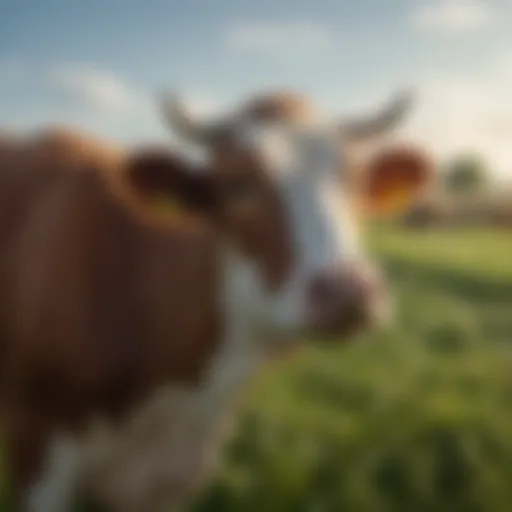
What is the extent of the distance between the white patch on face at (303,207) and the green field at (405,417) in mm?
261

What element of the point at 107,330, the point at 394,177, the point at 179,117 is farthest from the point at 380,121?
the point at 107,330

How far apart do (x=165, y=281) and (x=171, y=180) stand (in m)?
0.15

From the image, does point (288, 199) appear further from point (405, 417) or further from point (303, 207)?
point (405, 417)

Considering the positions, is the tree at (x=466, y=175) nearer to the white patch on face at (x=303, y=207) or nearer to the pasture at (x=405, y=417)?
the pasture at (x=405, y=417)

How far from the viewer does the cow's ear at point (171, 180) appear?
0.80 m

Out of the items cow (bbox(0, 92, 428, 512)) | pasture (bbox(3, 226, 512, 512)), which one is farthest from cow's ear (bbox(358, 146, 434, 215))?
pasture (bbox(3, 226, 512, 512))

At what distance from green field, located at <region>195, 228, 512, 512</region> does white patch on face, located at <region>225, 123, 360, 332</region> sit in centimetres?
26

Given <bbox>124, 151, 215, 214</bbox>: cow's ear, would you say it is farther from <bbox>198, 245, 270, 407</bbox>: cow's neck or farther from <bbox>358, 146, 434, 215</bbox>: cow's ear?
<bbox>358, 146, 434, 215</bbox>: cow's ear

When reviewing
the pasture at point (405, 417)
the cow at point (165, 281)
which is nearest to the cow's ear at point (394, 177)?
the cow at point (165, 281)

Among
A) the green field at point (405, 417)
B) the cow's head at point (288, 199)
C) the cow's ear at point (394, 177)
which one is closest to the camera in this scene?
the cow's head at point (288, 199)

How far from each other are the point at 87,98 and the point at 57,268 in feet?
0.60

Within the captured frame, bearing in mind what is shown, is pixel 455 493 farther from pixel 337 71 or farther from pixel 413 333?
pixel 337 71

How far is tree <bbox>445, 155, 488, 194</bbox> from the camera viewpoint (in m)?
0.97

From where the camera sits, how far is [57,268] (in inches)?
36.4
